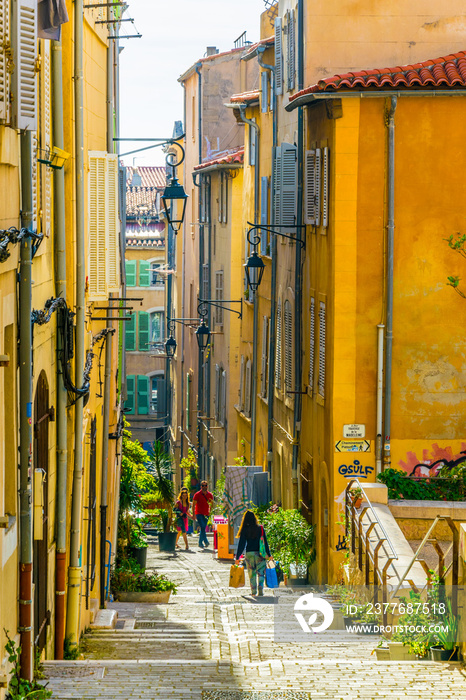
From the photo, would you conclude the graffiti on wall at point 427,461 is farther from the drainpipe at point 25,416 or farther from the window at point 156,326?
the window at point 156,326

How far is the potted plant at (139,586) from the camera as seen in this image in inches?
645

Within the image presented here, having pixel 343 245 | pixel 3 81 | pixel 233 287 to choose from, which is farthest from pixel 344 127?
pixel 233 287

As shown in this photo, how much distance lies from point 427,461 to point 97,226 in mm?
6376

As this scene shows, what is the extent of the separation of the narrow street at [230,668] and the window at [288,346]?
281 inches

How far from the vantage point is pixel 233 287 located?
3027cm

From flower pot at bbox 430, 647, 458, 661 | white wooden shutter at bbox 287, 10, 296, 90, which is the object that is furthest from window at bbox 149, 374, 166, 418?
flower pot at bbox 430, 647, 458, 661

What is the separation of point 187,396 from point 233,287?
11930mm

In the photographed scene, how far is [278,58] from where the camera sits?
72.1 ft

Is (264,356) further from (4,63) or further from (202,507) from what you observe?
(4,63)

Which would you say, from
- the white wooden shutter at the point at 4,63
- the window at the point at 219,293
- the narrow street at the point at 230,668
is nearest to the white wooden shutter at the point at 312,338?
the narrow street at the point at 230,668

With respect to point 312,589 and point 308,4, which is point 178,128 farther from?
point 312,589

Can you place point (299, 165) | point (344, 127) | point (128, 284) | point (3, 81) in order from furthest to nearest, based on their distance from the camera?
1. point (128, 284)
2. point (299, 165)
3. point (344, 127)
4. point (3, 81)

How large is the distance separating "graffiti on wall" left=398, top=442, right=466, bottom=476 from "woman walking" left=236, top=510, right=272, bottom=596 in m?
2.45

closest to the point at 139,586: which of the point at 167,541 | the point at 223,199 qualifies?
the point at 167,541
